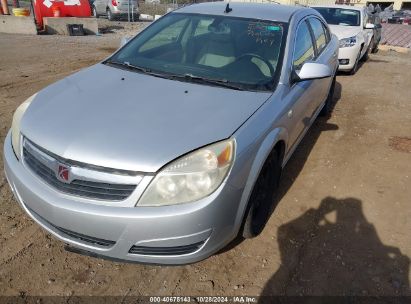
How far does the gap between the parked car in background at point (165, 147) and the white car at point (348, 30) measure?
562cm

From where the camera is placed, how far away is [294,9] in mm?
3766

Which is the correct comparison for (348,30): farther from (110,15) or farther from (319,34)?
(110,15)

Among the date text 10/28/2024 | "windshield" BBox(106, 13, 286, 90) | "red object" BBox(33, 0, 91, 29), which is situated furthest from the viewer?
"red object" BBox(33, 0, 91, 29)

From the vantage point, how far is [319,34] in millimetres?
4355

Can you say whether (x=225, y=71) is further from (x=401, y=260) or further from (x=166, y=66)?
(x=401, y=260)

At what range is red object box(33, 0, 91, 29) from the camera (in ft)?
42.5

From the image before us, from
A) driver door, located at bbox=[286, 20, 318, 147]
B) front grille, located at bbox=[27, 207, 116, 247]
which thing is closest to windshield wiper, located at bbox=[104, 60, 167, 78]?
driver door, located at bbox=[286, 20, 318, 147]

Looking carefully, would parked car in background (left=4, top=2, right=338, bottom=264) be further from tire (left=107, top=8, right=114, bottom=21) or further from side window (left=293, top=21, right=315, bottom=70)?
tire (left=107, top=8, right=114, bottom=21)

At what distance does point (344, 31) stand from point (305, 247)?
7.07m

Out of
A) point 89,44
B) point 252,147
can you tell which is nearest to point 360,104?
point 252,147

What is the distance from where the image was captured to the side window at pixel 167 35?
3425 mm

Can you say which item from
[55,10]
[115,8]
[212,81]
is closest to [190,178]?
[212,81]

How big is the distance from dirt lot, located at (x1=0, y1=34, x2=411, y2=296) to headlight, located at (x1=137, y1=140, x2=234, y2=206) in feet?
2.55

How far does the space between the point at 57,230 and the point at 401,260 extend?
2.50 meters
